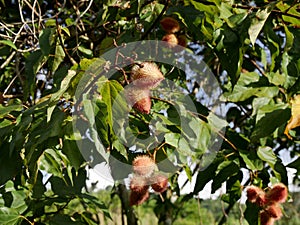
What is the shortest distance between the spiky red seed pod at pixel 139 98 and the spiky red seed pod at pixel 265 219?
1.78 feet

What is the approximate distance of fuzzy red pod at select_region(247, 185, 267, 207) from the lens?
1.25 m

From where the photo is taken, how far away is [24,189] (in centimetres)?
134

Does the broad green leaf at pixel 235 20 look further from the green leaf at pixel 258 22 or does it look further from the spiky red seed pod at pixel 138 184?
the spiky red seed pod at pixel 138 184

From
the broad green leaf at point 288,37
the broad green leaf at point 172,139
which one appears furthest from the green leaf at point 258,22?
the broad green leaf at point 172,139

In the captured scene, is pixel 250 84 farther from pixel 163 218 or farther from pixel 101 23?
pixel 163 218

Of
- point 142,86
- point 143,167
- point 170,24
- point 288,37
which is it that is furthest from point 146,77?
point 288,37

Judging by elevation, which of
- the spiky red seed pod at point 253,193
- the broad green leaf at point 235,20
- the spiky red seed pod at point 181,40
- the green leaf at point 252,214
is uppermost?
the broad green leaf at point 235,20

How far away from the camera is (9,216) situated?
1.23 meters

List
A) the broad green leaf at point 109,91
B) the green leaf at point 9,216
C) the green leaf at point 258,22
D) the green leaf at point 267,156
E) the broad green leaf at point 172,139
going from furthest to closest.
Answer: the green leaf at point 267,156, the green leaf at point 9,216, the broad green leaf at point 172,139, the green leaf at point 258,22, the broad green leaf at point 109,91

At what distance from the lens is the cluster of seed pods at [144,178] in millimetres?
1000

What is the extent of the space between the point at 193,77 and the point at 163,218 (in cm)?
88

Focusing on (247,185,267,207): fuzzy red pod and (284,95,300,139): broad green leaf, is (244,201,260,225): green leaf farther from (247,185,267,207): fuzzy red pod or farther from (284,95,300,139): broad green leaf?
(284,95,300,139): broad green leaf

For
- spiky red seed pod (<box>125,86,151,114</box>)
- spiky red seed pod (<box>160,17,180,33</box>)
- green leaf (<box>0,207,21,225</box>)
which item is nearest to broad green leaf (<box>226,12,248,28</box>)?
spiky red seed pod (<box>160,17,180,33</box>)

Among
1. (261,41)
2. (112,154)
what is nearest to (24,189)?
(112,154)
